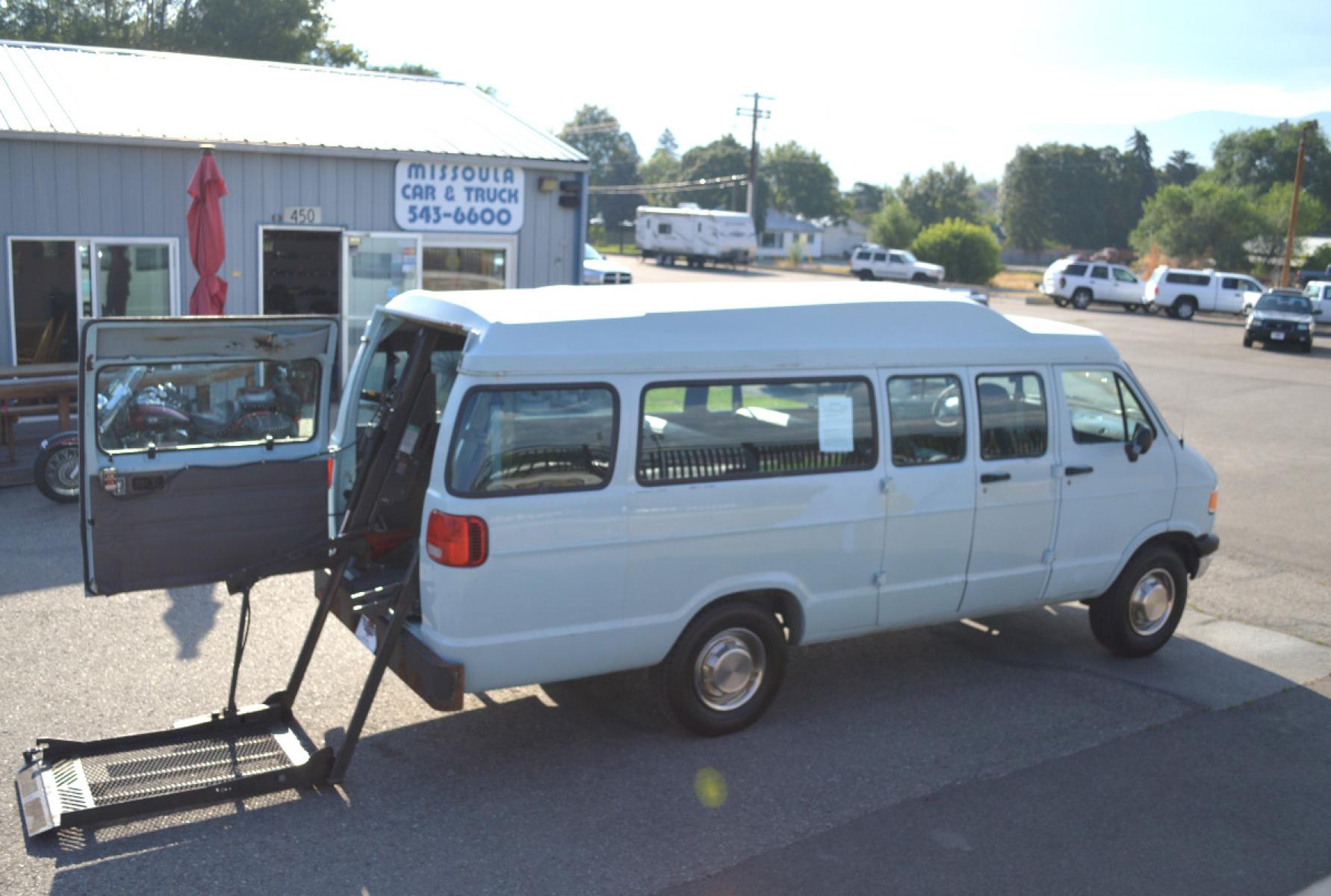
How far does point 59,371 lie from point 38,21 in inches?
1414

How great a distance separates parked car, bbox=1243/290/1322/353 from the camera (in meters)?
30.9

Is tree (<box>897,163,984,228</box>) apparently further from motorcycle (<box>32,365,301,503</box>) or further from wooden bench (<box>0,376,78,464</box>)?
motorcycle (<box>32,365,301,503</box>)

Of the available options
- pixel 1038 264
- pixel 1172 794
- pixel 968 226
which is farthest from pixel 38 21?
pixel 1038 264

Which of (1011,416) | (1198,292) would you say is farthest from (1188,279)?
(1011,416)

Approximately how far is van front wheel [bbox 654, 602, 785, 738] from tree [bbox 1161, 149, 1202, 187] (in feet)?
378

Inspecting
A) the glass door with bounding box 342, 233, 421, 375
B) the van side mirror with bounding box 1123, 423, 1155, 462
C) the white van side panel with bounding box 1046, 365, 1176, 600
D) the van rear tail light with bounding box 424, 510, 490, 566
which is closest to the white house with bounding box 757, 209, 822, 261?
the glass door with bounding box 342, 233, 421, 375

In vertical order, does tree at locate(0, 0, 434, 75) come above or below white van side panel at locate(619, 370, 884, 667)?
above

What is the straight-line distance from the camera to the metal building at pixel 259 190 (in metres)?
12.4

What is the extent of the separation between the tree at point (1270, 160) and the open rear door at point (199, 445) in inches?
3121

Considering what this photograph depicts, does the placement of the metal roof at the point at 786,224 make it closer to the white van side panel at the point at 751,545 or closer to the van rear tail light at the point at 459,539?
the white van side panel at the point at 751,545

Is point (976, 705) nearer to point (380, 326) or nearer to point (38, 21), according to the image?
point (380, 326)

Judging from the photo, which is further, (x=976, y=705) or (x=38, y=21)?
(x=38, y=21)

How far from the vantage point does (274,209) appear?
1366 cm

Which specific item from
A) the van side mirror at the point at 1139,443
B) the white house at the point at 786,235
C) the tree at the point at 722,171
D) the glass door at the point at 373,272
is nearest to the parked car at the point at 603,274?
the glass door at the point at 373,272
